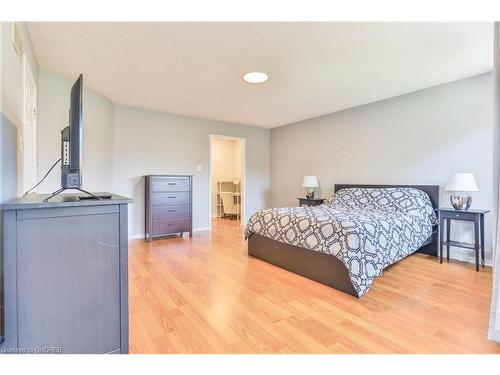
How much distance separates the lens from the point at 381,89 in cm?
337

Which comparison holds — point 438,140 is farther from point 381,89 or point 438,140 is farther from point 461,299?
point 461,299

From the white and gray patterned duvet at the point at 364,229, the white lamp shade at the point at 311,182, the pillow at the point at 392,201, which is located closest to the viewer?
the white and gray patterned duvet at the point at 364,229

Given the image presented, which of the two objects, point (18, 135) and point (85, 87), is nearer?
point (18, 135)

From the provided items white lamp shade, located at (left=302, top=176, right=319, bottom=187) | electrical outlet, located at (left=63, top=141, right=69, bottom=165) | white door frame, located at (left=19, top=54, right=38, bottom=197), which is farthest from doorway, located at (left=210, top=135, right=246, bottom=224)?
electrical outlet, located at (left=63, top=141, right=69, bottom=165)

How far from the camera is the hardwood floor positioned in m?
1.49

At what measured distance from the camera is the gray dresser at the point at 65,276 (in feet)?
3.35

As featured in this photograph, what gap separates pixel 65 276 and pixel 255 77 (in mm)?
2633

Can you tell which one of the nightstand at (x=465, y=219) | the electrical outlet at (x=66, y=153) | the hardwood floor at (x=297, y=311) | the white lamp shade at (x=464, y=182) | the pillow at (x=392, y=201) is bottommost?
the hardwood floor at (x=297, y=311)

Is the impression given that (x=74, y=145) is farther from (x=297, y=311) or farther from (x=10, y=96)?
(x=297, y=311)

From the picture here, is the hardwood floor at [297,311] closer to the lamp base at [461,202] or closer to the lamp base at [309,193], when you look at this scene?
the lamp base at [461,202]

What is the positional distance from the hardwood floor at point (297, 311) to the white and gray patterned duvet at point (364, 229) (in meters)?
0.26

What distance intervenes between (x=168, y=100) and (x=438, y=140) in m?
3.82

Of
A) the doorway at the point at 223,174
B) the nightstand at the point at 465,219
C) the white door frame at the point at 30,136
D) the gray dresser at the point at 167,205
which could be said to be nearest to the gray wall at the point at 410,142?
the nightstand at the point at 465,219
